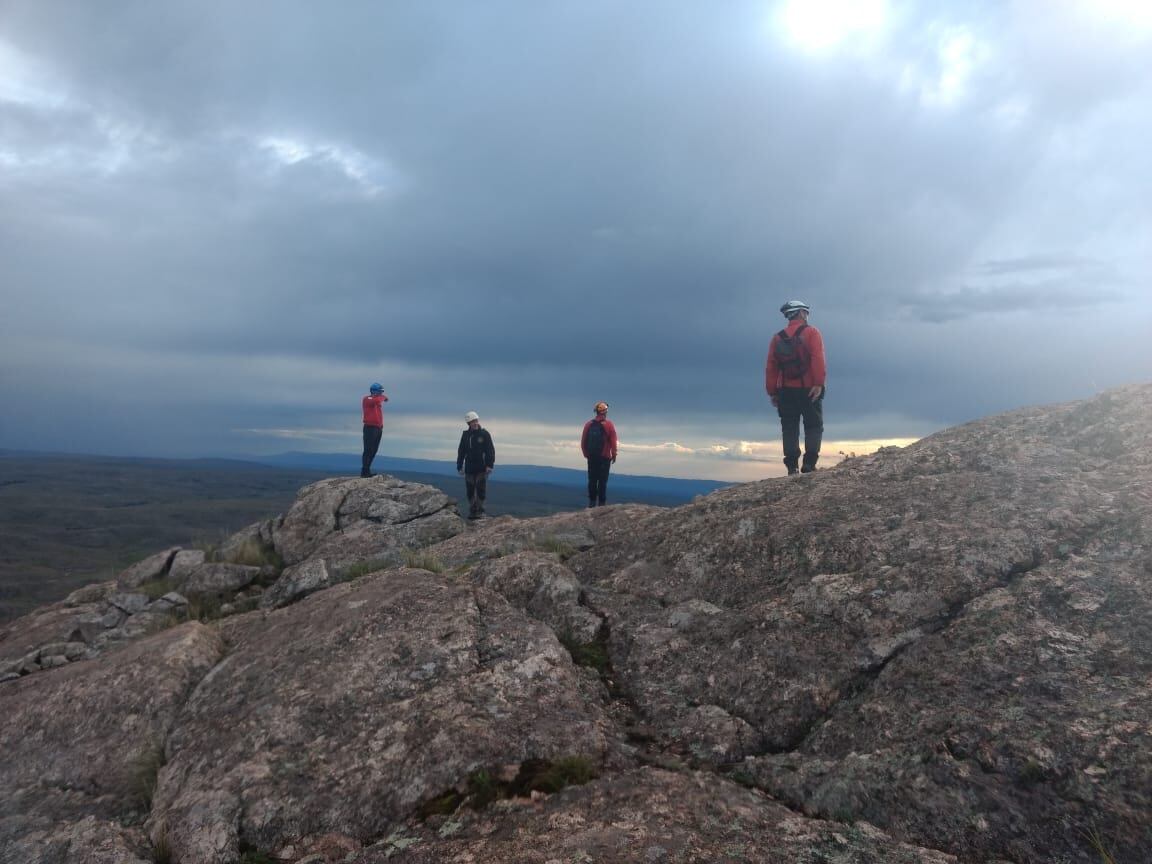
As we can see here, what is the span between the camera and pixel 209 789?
20.5ft

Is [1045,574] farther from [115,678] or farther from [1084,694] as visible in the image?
[115,678]

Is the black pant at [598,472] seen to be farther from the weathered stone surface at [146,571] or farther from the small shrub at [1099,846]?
the small shrub at [1099,846]

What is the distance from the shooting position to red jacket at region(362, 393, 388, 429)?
81.7 ft

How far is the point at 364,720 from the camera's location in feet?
22.0

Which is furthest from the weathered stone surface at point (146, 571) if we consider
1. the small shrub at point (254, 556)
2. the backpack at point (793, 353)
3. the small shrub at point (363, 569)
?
the backpack at point (793, 353)

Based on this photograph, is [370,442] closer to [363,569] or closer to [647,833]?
[363,569]

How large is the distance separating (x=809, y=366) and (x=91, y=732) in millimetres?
13002

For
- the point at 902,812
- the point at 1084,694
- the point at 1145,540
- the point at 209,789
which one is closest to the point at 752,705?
the point at 902,812

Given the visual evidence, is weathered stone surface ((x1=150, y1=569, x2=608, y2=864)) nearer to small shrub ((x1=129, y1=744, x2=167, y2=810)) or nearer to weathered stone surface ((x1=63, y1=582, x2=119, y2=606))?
small shrub ((x1=129, y1=744, x2=167, y2=810))

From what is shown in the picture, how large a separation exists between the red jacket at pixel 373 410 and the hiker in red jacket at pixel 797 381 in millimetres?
15355

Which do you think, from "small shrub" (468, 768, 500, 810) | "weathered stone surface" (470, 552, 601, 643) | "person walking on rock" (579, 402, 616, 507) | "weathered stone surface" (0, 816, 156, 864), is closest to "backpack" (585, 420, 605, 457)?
"person walking on rock" (579, 402, 616, 507)

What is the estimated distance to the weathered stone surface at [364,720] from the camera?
5.84 m

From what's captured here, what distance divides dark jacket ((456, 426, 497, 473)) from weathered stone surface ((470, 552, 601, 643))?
458 inches

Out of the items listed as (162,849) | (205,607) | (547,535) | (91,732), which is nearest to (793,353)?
(547,535)
